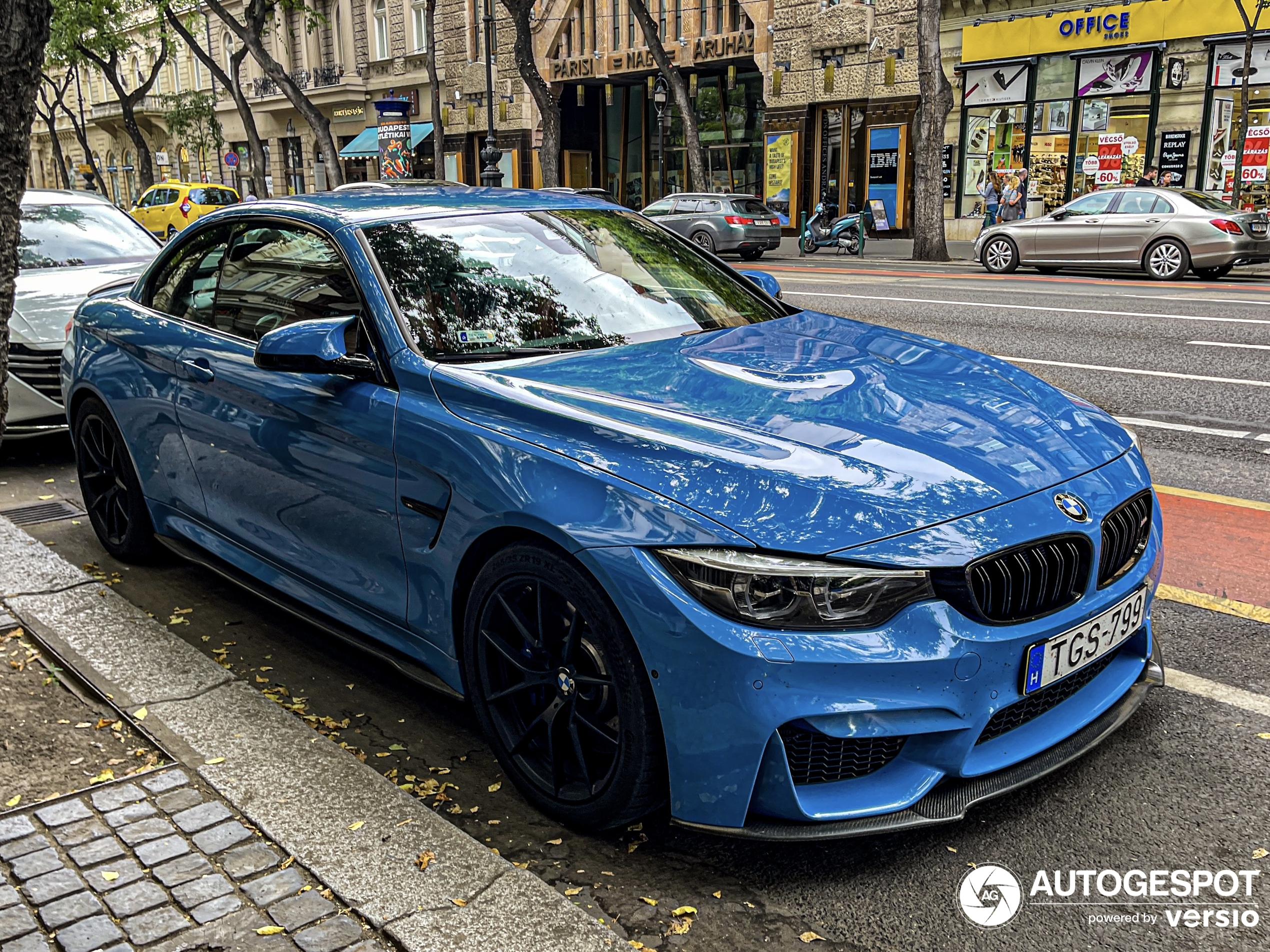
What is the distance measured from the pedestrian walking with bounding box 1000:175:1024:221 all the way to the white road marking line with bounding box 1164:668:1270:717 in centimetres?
2407

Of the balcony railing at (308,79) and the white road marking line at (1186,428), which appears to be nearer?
the white road marking line at (1186,428)

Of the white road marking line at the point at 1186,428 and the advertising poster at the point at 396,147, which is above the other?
the advertising poster at the point at 396,147

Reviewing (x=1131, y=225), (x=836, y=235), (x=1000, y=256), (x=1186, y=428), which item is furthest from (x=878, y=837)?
(x=836, y=235)

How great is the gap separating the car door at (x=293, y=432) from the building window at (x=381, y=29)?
4523 cm

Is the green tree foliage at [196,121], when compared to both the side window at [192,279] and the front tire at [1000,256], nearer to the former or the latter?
the front tire at [1000,256]

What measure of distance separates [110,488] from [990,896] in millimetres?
4163

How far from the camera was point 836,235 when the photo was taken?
2800cm

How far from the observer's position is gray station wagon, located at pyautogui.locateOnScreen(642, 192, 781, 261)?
25703mm

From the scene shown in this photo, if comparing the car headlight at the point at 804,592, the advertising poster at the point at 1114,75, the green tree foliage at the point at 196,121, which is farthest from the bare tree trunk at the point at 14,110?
the green tree foliage at the point at 196,121

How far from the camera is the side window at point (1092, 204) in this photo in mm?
18672

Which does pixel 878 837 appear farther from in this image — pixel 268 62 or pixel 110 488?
pixel 268 62

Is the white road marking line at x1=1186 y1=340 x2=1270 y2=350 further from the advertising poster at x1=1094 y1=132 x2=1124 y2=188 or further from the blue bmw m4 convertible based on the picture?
the advertising poster at x1=1094 y1=132 x2=1124 y2=188

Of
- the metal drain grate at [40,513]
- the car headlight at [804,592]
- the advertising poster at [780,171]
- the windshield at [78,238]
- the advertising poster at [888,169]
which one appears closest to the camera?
the car headlight at [804,592]

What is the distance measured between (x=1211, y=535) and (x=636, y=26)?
34.6m
